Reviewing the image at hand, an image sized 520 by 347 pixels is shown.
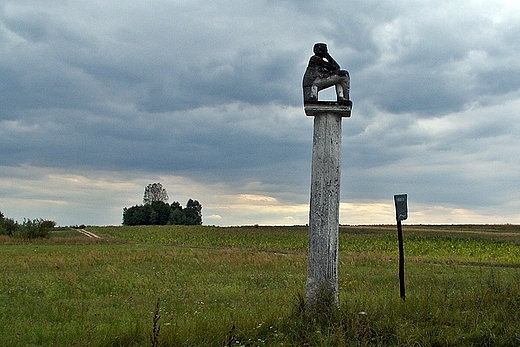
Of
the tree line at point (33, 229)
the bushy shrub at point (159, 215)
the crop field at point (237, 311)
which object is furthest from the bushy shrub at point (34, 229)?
the bushy shrub at point (159, 215)

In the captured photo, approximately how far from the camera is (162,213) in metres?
124

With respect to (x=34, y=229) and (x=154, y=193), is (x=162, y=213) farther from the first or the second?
(x=34, y=229)

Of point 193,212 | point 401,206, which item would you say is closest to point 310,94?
point 401,206

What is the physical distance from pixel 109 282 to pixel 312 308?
10.6m

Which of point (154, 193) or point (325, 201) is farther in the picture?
point (154, 193)

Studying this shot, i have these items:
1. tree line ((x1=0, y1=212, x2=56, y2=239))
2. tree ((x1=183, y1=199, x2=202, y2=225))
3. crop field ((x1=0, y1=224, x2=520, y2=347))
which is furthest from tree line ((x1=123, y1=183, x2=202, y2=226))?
crop field ((x1=0, y1=224, x2=520, y2=347))

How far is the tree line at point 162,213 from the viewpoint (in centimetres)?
12162

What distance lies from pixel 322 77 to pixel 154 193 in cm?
13671

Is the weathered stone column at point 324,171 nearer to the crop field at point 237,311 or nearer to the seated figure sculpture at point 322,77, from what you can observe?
the seated figure sculpture at point 322,77

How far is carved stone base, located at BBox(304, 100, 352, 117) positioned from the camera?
7.64 metres

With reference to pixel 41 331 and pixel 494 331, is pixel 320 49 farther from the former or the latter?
pixel 41 331

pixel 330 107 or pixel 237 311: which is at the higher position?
pixel 330 107

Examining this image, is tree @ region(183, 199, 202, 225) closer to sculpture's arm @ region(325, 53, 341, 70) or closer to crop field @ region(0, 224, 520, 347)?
crop field @ region(0, 224, 520, 347)

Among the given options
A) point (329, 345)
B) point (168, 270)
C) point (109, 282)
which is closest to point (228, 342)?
point (329, 345)
